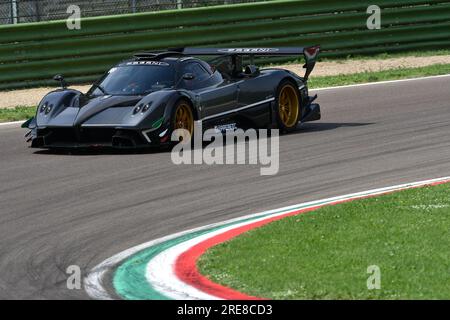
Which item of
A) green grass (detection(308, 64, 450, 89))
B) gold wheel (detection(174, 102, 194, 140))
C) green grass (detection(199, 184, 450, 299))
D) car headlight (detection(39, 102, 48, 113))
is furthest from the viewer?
green grass (detection(308, 64, 450, 89))

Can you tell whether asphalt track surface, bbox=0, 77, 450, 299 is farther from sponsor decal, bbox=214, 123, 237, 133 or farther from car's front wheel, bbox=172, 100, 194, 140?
sponsor decal, bbox=214, 123, 237, 133

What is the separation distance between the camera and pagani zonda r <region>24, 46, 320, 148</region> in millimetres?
13312

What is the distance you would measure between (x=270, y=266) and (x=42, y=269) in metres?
1.66

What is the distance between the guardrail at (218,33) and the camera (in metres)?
21.3

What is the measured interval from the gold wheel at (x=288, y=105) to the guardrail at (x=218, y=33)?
6.98 metres

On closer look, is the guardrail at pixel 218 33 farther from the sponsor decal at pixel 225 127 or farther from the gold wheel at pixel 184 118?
the gold wheel at pixel 184 118

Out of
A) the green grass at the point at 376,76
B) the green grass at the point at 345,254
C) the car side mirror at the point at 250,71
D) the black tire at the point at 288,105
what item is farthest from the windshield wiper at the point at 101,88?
the green grass at the point at 376,76

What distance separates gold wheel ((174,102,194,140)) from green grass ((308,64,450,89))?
678 cm

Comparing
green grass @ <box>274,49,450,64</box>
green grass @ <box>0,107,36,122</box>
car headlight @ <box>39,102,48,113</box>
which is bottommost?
green grass @ <box>0,107,36,122</box>

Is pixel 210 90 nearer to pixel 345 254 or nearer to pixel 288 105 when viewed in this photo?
pixel 288 105

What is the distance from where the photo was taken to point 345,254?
7617 mm

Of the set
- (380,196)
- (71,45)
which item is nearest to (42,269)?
(380,196)

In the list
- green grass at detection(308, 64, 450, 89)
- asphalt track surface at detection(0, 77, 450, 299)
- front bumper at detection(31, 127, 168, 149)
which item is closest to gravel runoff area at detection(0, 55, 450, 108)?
green grass at detection(308, 64, 450, 89)

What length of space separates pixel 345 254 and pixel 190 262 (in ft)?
3.72
